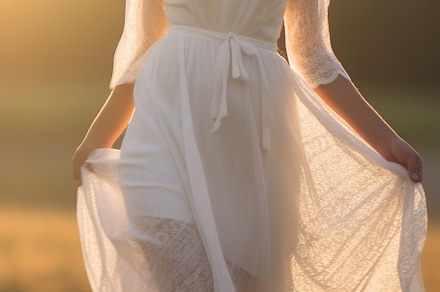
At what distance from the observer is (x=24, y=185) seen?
286 inches

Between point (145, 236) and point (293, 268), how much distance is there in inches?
17.5

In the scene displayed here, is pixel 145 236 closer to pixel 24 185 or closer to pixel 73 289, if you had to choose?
pixel 73 289

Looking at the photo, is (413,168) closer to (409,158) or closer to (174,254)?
(409,158)

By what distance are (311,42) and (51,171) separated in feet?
20.9

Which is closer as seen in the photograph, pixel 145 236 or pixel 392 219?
pixel 145 236

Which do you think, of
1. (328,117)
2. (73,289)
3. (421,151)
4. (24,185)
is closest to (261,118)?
(328,117)

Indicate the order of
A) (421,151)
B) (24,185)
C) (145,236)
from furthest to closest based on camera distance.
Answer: (421,151)
(24,185)
(145,236)

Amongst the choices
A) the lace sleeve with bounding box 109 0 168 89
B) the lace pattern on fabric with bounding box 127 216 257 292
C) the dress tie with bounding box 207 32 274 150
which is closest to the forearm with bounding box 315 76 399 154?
the dress tie with bounding box 207 32 274 150

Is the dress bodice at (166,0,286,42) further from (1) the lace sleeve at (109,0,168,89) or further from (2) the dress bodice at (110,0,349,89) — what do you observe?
(1) the lace sleeve at (109,0,168,89)

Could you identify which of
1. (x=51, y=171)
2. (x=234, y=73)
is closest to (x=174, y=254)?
(x=234, y=73)

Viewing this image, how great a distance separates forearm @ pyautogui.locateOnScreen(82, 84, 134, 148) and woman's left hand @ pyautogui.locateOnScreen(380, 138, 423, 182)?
0.60 metres

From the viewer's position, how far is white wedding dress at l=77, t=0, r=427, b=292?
1925 mm

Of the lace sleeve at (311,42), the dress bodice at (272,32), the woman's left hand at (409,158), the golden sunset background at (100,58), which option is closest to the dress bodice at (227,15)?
the dress bodice at (272,32)

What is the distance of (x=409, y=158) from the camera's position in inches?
86.7
